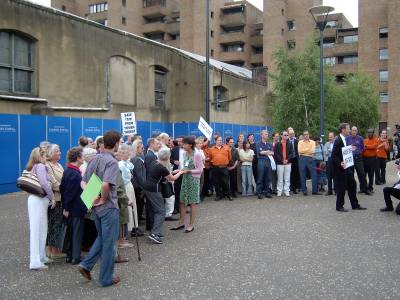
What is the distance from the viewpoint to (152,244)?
26.0 ft

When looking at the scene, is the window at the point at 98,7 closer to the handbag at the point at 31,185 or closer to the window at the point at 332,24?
the window at the point at 332,24

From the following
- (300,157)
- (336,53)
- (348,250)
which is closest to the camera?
(348,250)

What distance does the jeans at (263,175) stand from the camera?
13463mm

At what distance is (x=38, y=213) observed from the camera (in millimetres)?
6586

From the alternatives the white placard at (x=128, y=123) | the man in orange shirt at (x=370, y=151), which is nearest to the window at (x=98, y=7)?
the white placard at (x=128, y=123)

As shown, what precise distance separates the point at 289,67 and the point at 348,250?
20935mm

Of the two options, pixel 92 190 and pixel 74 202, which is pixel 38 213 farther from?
pixel 92 190

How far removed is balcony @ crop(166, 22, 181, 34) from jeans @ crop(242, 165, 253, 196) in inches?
2453

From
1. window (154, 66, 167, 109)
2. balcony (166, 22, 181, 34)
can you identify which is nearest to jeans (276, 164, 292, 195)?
window (154, 66, 167, 109)

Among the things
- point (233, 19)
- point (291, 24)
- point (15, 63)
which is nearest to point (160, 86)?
point (15, 63)

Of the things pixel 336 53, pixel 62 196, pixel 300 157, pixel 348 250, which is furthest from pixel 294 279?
pixel 336 53

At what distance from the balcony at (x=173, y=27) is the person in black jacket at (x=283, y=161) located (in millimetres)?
62326

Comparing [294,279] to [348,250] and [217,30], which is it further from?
[217,30]

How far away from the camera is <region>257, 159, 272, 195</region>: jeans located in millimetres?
13463
